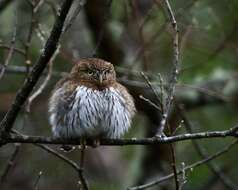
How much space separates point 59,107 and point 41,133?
251 centimetres

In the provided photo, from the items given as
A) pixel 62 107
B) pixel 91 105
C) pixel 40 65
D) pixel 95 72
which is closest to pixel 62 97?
pixel 62 107

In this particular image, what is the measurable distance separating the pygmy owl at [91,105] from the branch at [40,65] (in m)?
0.85

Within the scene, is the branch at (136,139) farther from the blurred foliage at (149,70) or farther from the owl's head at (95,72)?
the blurred foliage at (149,70)

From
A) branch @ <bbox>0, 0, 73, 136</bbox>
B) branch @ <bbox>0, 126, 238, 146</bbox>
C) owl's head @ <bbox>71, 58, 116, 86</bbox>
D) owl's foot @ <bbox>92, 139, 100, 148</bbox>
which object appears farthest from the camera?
owl's head @ <bbox>71, 58, 116, 86</bbox>

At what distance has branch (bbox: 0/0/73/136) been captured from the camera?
4164 millimetres

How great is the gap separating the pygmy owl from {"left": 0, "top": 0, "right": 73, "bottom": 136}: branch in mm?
845

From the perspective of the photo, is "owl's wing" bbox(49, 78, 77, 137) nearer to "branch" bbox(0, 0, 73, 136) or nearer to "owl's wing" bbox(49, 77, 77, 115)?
"owl's wing" bbox(49, 77, 77, 115)

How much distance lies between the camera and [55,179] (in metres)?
7.93

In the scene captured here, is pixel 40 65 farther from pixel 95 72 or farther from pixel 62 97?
pixel 95 72

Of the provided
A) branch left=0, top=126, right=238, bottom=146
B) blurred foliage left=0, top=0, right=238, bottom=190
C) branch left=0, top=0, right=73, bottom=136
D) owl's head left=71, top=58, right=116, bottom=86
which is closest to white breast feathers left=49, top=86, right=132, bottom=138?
owl's head left=71, top=58, right=116, bottom=86

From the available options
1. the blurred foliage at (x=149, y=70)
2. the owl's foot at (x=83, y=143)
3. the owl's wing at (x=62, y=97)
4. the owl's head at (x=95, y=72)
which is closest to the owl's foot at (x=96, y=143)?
the owl's foot at (x=83, y=143)

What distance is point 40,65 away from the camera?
4391 mm

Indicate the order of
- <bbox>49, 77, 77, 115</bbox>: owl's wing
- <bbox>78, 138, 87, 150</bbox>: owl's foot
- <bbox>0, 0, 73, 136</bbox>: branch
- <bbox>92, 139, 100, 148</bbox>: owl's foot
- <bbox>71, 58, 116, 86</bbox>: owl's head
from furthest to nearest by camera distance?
<bbox>71, 58, 116, 86</bbox>: owl's head < <bbox>49, 77, 77, 115</bbox>: owl's wing < <bbox>92, 139, 100, 148</bbox>: owl's foot < <bbox>78, 138, 87, 150</bbox>: owl's foot < <bbox>0, 0, 73, 136</bbox>: branch

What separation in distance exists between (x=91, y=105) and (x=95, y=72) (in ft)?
1.44
